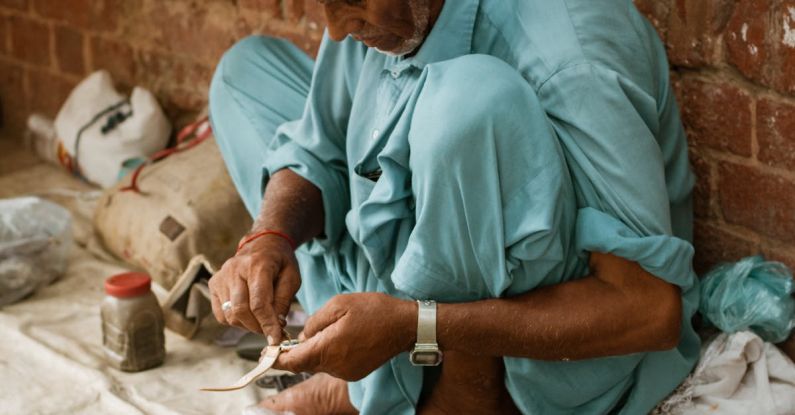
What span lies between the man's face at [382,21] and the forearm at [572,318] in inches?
20.7

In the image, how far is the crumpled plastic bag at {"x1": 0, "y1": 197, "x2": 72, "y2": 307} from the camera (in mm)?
3043

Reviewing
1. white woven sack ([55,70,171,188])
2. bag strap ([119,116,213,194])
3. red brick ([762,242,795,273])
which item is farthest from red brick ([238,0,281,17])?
red brick ([762,242,795,273])

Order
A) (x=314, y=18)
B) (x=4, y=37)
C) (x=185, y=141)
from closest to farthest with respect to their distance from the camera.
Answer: (x=314, y=18) → (x=185, y=141) → (x=4, y=37)

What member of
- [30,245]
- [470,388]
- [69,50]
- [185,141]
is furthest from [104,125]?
[470,388]

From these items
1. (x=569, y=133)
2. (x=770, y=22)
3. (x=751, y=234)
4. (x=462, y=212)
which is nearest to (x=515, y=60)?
(x=569, y=133)

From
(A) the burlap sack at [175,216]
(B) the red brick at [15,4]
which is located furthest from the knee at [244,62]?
(B) the red brick at [15,4]

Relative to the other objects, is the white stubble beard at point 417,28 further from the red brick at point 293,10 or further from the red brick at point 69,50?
the red brick at point 69,50

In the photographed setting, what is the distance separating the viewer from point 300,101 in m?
2.69

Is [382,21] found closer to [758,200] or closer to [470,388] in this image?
[470,388]

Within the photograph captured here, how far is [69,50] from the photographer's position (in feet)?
14.1

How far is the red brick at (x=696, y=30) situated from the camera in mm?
2346

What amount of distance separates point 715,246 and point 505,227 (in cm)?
76

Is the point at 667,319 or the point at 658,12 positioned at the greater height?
the point at 658,12

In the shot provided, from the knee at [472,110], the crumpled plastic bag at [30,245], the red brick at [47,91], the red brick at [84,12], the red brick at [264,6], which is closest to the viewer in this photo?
the knee at [472,110]
